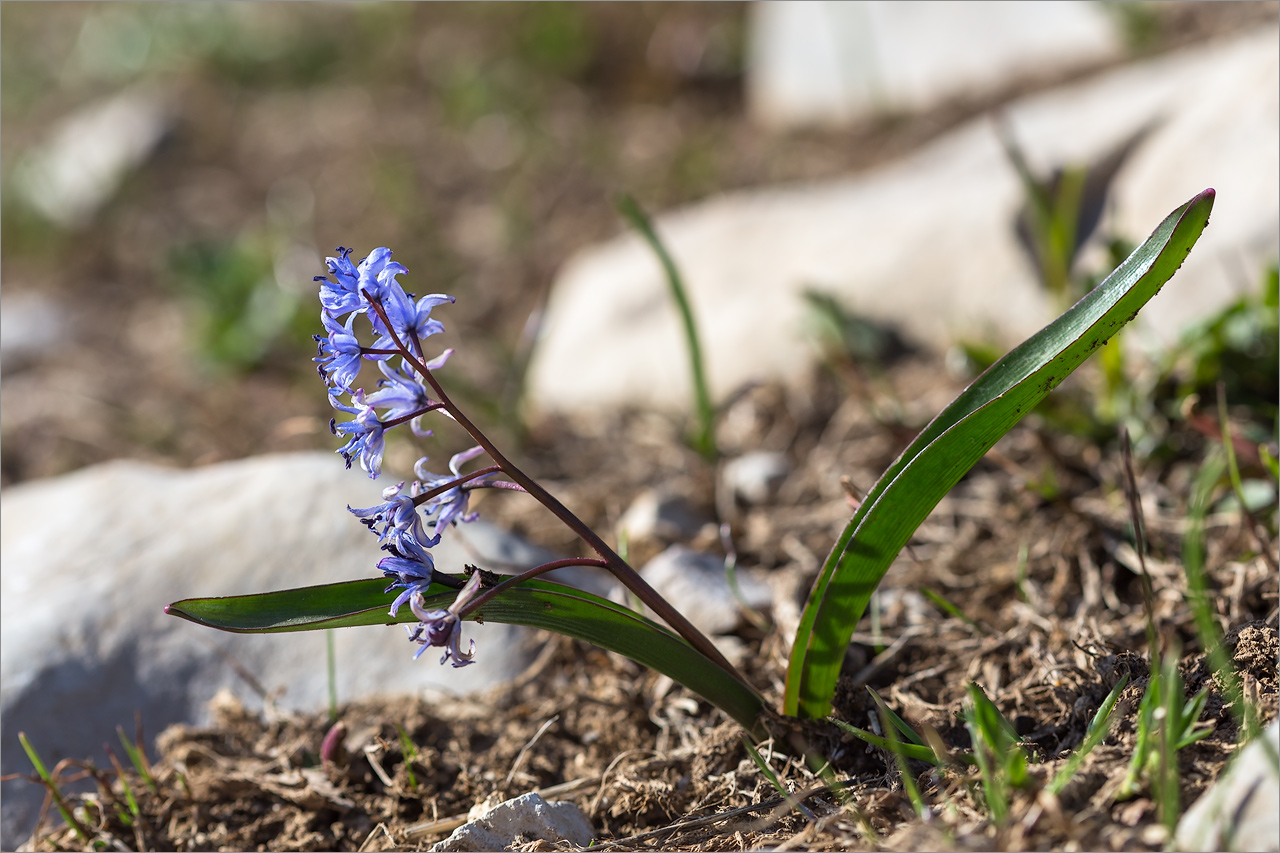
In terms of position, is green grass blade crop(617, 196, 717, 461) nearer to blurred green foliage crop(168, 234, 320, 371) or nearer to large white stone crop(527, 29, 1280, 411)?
large white stone crop(527, 29, 1280, 411)

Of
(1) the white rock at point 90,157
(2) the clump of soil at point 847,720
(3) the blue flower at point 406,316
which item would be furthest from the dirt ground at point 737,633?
(1) the white rock at point 90,157

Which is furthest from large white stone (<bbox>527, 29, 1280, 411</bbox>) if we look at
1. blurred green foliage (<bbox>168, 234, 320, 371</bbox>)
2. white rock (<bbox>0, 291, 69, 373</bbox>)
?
white rock (<bbox>0, 291, 69, 373</bbox>)

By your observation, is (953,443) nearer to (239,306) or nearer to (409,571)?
(409,571)

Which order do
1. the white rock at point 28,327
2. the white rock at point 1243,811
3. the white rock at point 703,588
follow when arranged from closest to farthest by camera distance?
the white rock at point 1243,811 → the white rock at point 703,588 → the white rock at point 28,327

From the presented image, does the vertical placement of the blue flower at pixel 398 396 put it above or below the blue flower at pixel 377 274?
below

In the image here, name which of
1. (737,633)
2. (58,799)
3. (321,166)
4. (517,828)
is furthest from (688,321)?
(321,166)

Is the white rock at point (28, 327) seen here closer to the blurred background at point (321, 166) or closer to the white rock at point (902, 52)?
the blurred background at point (321, 166)

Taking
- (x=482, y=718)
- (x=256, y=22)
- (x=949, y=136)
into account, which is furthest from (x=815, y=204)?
(x=256, y=22)
